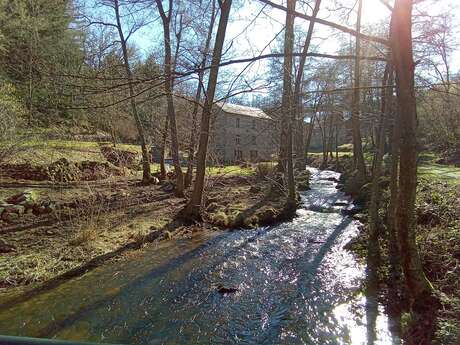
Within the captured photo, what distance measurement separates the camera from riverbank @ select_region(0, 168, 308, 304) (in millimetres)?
6414

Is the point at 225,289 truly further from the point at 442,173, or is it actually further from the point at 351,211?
the point at 442,173

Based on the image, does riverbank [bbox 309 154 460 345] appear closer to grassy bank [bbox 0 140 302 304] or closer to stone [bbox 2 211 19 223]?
grassy bank [bbox 0 140 302 304]

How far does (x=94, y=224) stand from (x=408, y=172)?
6.89 m

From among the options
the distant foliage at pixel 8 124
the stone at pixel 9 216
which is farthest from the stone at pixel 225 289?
the distant foliage at pixel 8 124

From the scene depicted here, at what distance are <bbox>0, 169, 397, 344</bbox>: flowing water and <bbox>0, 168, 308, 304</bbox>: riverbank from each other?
58cm

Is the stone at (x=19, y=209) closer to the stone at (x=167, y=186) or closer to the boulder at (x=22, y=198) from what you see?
the boulder at (x=22, y=198)

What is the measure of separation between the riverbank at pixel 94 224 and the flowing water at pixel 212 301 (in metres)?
0.58

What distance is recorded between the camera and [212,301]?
5566mm

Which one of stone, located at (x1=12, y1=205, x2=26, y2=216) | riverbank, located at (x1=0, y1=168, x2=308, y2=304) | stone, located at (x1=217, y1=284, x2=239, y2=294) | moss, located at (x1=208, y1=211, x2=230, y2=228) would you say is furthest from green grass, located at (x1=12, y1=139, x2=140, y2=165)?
stone, located at (x1=217, y1=284, x2=239, y2=294)

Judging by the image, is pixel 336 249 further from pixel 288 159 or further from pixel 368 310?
pixel 288 159

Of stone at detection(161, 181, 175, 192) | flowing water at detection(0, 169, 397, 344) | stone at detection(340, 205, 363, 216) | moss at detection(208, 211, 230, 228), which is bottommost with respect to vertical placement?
flowing water at detection(0, 169, 397, 344)

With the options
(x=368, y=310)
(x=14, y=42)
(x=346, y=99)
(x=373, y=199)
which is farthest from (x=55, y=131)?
(x=346, y=99)

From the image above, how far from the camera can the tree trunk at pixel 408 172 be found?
387 cm

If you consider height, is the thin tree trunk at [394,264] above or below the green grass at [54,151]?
below
